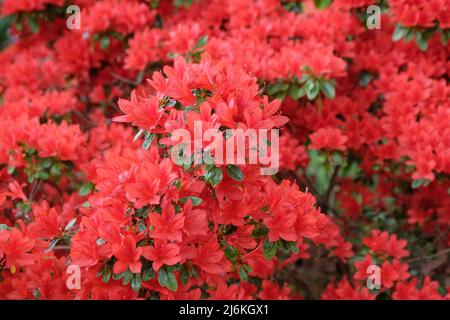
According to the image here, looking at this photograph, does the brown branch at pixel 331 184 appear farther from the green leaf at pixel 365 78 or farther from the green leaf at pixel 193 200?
the green leaf at pixel 193 200

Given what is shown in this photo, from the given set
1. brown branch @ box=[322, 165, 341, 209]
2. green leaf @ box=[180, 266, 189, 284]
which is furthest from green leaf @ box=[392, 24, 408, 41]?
green leaf @ box=[180, 266, 189, 284]

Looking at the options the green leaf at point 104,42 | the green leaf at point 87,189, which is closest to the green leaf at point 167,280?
the green leaf at point 87,189

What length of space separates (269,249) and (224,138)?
400mm

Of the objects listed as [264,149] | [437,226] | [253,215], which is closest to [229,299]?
[253,215]

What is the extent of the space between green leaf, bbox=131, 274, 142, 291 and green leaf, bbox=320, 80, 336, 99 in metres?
1.45

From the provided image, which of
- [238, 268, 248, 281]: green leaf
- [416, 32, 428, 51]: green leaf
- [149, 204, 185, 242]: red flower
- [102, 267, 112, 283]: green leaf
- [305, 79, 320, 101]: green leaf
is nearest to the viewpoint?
[149, 204, 185, 242]: red flower

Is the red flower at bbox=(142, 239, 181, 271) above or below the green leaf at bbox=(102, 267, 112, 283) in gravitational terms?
above

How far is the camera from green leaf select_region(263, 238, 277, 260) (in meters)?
1.92

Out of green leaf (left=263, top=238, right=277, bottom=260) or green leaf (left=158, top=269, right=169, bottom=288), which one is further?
green leaf (left=263, top=238, right=277, bottom=260)

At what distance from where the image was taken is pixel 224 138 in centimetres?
176

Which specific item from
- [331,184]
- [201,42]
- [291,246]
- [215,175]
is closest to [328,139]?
[331,184]

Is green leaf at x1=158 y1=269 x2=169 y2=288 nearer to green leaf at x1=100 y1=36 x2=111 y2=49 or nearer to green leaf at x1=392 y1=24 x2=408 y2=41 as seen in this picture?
green leaf at x1=392 y1=24 x2=408 y2=41

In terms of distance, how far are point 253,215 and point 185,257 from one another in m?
0.25

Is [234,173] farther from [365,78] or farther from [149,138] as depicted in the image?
[365,78]
